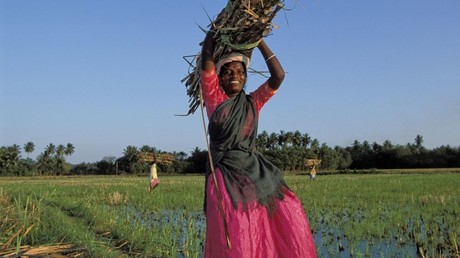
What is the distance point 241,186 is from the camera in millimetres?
1853

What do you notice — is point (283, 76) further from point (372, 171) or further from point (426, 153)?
point (426, 153)

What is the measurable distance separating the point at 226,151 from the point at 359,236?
12.8 ft

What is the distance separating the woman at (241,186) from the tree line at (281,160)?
42.3m

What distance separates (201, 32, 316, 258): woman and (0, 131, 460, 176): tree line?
42.3m

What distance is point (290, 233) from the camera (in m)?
1.81

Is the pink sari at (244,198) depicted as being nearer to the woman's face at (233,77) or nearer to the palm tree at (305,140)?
the woman's face at (233,77)

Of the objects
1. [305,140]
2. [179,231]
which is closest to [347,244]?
[179,231]

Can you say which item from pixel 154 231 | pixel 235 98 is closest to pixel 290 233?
pixel 235 98

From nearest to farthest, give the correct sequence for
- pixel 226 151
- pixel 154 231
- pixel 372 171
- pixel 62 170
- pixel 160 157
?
pixel 226 151 → pixel 154 231 → pixel 160 157 → pixel 372 171 → pixel 62 170

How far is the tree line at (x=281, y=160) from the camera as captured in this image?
49000 mm

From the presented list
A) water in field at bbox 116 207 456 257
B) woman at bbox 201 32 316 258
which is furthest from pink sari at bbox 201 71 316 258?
water in field at bbox 116 207 456 257

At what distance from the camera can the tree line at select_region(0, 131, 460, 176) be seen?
49.0 m

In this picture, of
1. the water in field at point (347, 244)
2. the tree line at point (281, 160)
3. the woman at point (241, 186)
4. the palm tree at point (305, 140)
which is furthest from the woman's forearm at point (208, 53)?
the palm tree at point (305, 140)

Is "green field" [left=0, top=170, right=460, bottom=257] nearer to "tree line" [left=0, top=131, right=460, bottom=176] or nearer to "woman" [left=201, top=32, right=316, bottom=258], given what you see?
"woman" [left=201, top=32, right=316, bottom=258]
